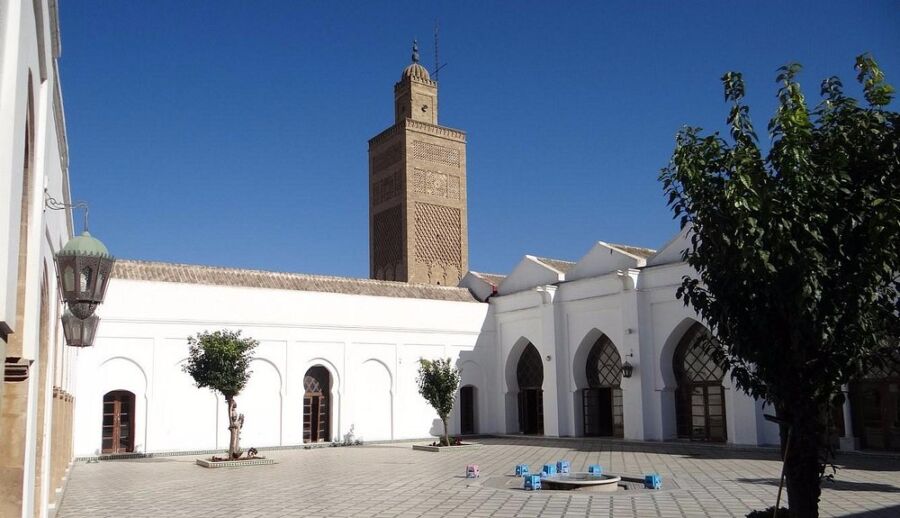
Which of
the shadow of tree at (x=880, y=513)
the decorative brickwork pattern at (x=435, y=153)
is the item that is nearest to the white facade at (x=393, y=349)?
the shadow of tree at (x=880, y=513)

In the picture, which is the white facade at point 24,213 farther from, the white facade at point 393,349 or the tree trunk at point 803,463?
the white facade at point 393,349

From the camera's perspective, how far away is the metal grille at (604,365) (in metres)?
22.8

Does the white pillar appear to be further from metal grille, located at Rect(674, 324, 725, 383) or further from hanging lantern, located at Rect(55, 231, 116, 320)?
hanging lantern, located at Rect(55, 231, 116, 320)

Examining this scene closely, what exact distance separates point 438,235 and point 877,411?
78.2 feet

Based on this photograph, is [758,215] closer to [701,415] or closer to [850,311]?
[850,311]

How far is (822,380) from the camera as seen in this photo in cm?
538

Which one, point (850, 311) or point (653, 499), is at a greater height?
point (850, 311)

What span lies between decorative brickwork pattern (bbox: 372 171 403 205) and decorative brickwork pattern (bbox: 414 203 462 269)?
159 centimetres

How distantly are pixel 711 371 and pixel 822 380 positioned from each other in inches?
611

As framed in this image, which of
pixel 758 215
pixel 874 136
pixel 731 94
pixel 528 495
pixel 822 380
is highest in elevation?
pixel 731 94

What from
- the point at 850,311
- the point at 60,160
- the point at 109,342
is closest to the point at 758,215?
the point at 850,311

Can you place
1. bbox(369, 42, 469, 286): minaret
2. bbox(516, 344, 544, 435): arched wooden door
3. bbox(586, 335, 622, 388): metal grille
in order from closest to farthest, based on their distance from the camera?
bbox(586, 335, 622, 388): metal grille, bbox(516, 344, 544, 435): arched wooden door, bbox(369, 42, 469, 286): minaret

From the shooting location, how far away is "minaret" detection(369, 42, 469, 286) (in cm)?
3769

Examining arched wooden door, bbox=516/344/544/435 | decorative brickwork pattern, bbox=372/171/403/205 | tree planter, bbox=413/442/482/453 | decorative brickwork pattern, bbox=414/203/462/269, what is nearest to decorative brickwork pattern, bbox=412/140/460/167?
decorative brickwork pattern, bbox=372/171/403/205
